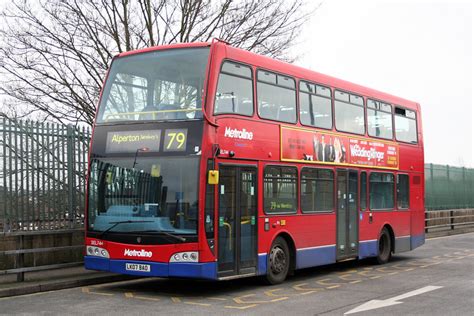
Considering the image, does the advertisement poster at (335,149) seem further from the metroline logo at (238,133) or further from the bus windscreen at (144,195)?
the bus windscreen at (144,195)

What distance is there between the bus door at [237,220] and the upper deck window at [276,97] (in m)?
1.29

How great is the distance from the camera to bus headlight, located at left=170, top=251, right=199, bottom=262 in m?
10.7

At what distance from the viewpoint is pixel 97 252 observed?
38.0 feet

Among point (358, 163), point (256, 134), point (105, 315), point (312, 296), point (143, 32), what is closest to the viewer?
point (105, 315)

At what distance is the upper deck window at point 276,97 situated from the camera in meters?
12.5

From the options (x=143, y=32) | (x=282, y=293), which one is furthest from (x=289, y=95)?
(x=143, y=32)

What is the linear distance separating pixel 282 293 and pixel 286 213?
1.96 m

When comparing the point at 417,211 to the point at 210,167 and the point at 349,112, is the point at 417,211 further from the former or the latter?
the point at 210,167

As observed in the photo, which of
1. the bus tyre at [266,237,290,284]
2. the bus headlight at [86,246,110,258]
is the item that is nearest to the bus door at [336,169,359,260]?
the bus tyre at [266,237,290,284]

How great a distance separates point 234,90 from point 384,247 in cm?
767

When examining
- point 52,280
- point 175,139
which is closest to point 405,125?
point 175,139

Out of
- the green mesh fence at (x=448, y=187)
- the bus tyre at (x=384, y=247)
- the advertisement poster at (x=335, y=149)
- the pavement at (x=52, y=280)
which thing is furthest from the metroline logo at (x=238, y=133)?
the green mesh fence at (x=448, y=187)

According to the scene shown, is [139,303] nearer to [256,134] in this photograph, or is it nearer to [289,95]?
[256,134]

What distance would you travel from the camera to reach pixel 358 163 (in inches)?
620
